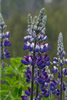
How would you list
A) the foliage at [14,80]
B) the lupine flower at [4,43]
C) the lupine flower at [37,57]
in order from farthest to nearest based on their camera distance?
the lupine flower at [4,43]
the foliage at [14,80]
the lupine flower at [37,57]

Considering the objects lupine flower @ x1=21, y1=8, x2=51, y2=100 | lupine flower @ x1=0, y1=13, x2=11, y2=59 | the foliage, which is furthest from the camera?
lupine flower @ x1=0, y1=13, x2=11, y2=59

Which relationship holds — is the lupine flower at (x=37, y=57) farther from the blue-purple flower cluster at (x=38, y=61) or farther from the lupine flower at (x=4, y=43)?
the lupine flower at (x=4, y=43)

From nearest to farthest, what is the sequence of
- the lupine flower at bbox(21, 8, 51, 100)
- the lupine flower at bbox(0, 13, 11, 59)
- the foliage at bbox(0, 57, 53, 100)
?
the lupine flower at bbox(21, 8, 51, 100)
the foliage at bbox(0, 57, 53, 100)
the lupine flower at bbox(0, 13, 11, 59)

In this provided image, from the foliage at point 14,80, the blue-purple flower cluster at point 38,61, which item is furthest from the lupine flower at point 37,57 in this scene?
the foliage at point 14,80

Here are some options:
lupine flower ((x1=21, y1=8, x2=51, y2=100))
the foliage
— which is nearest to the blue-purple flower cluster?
lupine flower ((x1=21, y1=8, x2=51, y2=100))

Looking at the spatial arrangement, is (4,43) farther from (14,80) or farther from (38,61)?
(38,61)

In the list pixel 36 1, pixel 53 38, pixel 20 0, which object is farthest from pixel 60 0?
pixel 53 38

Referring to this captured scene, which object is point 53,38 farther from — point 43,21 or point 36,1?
point 36,1

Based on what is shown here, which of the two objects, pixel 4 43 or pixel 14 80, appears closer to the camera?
pixel 14 80

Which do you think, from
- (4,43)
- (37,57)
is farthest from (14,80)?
(37,57)

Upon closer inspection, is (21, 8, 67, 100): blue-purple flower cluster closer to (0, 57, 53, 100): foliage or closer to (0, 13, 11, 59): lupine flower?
(0, 57, 53, 100): foliage

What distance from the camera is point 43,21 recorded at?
8.25ft

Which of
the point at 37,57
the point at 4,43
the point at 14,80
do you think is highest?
the point at 4,43

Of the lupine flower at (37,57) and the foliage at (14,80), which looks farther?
the foliage at (14,80)
